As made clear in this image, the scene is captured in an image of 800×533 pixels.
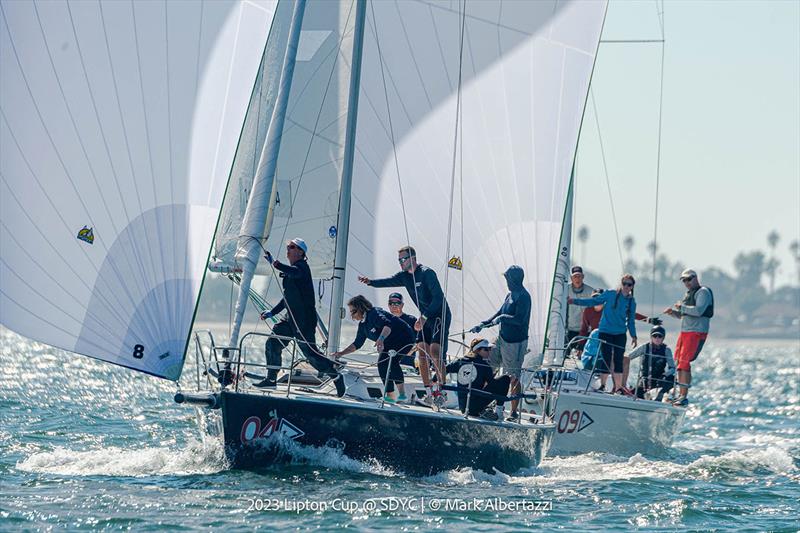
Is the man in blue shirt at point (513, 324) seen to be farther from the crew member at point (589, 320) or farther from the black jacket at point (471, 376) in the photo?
the crew member at point (589, 320)

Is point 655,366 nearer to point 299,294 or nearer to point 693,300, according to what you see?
point 693,300

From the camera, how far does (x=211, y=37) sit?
36.8 ft

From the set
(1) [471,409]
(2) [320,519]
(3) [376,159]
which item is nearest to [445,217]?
(3) [376,159]

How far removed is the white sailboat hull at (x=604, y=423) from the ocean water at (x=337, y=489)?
0.26 meters

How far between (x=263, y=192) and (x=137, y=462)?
299 cm

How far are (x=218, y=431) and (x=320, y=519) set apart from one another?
6.36 feet

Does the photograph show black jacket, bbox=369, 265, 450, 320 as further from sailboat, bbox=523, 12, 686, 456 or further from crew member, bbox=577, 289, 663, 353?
crew member, bbox=577, 289, 663, 353

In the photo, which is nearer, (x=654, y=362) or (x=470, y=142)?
(x=470, y=142)

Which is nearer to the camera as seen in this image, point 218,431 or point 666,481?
point 218,431

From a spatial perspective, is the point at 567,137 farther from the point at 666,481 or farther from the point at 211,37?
the point at 211,37

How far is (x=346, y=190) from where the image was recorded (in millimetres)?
13328

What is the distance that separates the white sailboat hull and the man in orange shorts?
2.41 ft

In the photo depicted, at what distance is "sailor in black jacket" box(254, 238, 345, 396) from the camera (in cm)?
1181

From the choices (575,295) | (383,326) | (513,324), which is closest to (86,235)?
(383,326)
